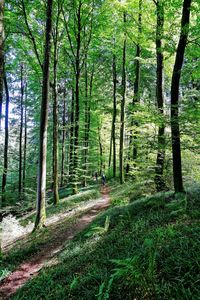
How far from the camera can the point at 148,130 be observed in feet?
35.4

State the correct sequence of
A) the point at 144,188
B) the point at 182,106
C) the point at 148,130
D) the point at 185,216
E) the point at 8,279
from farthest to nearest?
the point at 144,188, the point at 148,130, the point at 182,106, the point at 8,279, the point at 185,216

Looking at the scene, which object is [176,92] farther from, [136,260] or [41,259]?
[41,259]

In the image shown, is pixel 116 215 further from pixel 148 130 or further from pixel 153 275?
pixel 153 275

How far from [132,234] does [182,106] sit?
4547 millimetres

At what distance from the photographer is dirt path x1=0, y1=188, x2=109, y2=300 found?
6.78m

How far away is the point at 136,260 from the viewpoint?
429 centimetres

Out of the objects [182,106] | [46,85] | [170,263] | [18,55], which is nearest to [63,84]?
[18,55]

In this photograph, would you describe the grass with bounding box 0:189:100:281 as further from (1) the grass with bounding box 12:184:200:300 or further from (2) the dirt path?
(1) the grass with bounding box 12:184:200:300

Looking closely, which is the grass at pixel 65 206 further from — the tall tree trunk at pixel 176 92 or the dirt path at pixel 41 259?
the tall tree trunk at pixel 176 92

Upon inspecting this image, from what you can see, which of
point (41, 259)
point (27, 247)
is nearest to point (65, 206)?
point (27, 247)

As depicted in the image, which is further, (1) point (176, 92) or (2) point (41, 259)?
(1) point (176, 92)

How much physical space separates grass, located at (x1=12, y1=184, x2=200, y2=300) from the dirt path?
0.52m

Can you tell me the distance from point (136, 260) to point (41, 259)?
16.0 ft

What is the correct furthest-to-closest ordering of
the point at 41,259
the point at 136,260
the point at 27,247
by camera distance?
the point at 27,247 < the point at 41,259 < the point at 136,260
